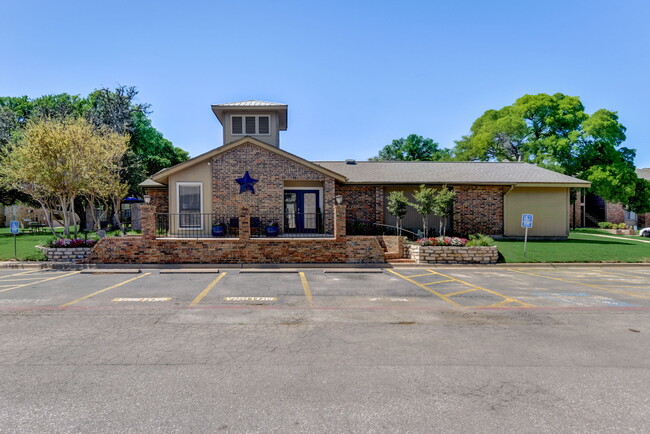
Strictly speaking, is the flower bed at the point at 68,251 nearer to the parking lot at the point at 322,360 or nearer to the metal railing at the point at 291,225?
the parking lot at the point at 322,360

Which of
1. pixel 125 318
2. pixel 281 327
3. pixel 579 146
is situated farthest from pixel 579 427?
pixel 579 146

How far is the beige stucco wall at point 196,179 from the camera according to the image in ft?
52.3

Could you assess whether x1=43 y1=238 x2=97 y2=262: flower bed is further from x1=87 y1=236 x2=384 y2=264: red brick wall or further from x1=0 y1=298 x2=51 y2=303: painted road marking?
x1=0 y1=298 x2=51 y2=303: painted road marking

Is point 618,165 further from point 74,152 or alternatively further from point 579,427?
point 74,152

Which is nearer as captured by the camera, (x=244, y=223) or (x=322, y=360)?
(x=322, y=360)

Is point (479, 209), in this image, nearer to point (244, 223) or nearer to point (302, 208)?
point (302, 208)

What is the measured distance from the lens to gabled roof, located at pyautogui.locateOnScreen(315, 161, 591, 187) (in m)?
18.7

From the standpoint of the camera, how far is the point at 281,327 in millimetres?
5887

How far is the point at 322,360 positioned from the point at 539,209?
66.1 ft

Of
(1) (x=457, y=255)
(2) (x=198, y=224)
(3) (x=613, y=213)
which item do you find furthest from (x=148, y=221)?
(3) (x=613, y=213)

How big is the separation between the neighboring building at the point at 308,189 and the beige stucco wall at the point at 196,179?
0.16 ft

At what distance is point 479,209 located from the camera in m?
19.1

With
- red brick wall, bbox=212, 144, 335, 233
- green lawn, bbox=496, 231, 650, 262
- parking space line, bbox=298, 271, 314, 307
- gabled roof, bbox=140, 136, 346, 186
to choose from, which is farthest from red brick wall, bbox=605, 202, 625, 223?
parking space line, bbox=298, 271, 314, 307

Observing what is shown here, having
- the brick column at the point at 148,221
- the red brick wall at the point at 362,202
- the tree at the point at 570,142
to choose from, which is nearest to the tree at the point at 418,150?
the tree at the point at 570,142
